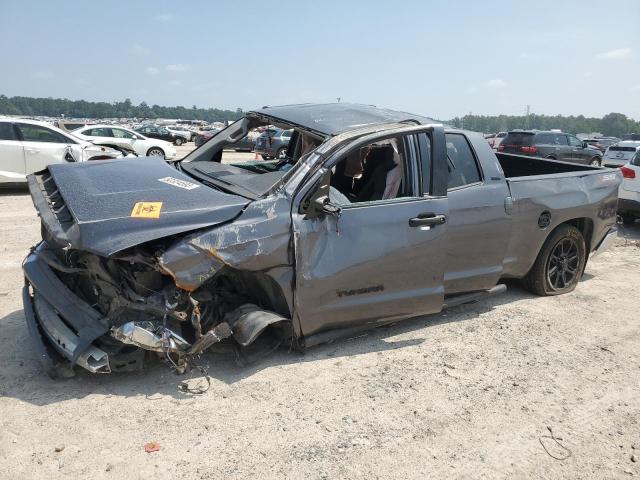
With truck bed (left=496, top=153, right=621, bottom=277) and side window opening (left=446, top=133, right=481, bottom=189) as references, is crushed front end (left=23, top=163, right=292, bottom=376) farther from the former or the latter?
truck bed (left=496, top=153, right=621, bottom=277)

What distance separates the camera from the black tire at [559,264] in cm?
536

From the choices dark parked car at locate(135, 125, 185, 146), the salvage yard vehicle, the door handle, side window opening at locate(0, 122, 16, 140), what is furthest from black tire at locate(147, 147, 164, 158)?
dark parked car at locate(135, 125, 185, 146)

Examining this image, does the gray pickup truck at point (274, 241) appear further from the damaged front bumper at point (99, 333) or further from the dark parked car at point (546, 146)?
the dark parked car at point (546, 146)

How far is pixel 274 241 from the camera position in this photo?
3.50m

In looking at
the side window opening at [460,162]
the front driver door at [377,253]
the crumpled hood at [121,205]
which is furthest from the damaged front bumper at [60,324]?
the side window opening at [460,162]

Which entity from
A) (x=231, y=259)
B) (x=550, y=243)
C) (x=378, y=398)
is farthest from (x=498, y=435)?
(x=550, y=243)

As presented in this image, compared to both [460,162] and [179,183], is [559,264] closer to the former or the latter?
[460,162]

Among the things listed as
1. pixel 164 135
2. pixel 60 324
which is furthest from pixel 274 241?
pixel 164 135

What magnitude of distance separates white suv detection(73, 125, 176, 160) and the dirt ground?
14233mm

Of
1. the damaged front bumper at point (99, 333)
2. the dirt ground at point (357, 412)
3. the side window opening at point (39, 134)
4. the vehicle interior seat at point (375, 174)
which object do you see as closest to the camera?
the dirt ground at point (357, 412)

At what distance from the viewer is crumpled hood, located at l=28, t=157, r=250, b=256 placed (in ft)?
10.2

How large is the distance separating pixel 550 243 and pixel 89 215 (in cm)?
430

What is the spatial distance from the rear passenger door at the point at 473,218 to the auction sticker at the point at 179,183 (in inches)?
79.7

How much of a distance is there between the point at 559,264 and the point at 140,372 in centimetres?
428
